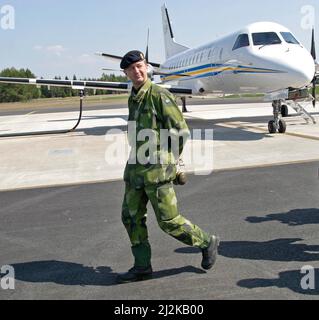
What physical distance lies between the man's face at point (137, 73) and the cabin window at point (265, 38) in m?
10.4

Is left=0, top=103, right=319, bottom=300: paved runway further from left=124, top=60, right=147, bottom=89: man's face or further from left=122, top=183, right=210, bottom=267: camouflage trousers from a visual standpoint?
left=124, top=60, right=147, bottom=89: man's face

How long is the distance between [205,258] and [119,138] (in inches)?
432

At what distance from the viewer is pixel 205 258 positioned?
3850 millimetres

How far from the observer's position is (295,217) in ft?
17.5

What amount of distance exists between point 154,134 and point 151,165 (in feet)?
0.93

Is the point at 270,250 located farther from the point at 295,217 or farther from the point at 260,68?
the point at 260,68

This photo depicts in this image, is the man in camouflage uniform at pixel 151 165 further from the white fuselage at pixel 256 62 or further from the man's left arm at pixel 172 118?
the white fuselage at pixel 256 62

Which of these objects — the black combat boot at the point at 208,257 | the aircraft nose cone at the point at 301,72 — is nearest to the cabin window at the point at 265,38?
the aircraft nose cone at the point at 301,72

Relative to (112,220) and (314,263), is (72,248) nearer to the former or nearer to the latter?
(112,220)

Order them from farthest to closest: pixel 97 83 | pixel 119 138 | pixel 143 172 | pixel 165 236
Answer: pixel 97 83 < pixel 119 138 < pixel 165 236 < pixel 143 172

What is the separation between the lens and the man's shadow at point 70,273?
386 centimetres

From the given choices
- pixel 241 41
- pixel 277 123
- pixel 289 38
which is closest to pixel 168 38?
pixel 241 41

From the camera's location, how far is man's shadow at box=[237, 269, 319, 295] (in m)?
3.46
